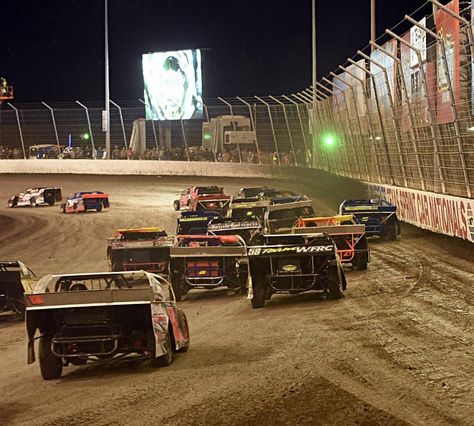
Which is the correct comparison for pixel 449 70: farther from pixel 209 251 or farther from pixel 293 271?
pixel 293 271

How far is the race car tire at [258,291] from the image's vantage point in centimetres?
1309

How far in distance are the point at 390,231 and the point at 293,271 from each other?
886 centimetres

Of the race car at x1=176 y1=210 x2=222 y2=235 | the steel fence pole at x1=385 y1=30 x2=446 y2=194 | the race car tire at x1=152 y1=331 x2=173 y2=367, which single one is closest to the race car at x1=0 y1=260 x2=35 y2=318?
the race car tire at x1=152 y1=331 x2=173 y2=367

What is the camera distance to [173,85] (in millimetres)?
58781

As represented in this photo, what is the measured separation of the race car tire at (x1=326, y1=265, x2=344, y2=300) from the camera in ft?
42.7

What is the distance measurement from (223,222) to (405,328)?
896 centimetres

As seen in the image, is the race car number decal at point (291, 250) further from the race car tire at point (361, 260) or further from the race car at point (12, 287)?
the race car at point (12, 287)

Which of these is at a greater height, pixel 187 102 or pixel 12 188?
pixel 187 102

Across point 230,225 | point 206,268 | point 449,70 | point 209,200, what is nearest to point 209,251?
point 206,268

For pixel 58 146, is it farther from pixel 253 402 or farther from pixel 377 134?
pixel 253 402

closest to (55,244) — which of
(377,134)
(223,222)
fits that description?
(223,222)

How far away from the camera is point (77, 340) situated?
8766 millimetres

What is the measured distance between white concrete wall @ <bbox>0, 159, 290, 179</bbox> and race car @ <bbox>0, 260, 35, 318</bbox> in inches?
1421

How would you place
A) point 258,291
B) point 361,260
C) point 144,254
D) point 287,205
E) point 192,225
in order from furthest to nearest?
1. point 192,225
2. point 287,205
3. point 144,254
4. point 361,260
5. point 258,291
